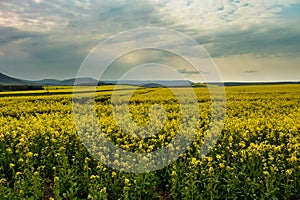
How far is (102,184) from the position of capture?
23.3 ft

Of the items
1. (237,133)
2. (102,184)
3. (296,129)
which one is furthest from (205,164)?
(296,129)

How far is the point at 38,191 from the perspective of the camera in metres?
6.59

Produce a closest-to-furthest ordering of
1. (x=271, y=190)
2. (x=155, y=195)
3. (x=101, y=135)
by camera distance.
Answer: (x=271, y=190) → (x=155, y=195) → (x=101, y=135)

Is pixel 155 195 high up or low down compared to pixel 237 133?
down

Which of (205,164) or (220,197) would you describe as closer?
(220,197)

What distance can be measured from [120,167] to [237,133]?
4.80 m

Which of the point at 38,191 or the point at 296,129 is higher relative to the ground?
the point at 296,129

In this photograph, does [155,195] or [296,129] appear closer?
[155,195]

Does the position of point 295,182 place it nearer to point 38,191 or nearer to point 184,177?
point 184,177

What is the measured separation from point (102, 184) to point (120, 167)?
2.51ft

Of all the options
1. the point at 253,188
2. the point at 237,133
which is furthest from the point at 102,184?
the point at 237,133

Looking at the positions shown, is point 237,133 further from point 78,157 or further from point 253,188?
point 78,157

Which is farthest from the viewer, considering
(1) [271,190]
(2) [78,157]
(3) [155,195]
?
(2) [78,157]

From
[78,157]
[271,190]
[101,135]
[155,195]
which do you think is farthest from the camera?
[101,135]
